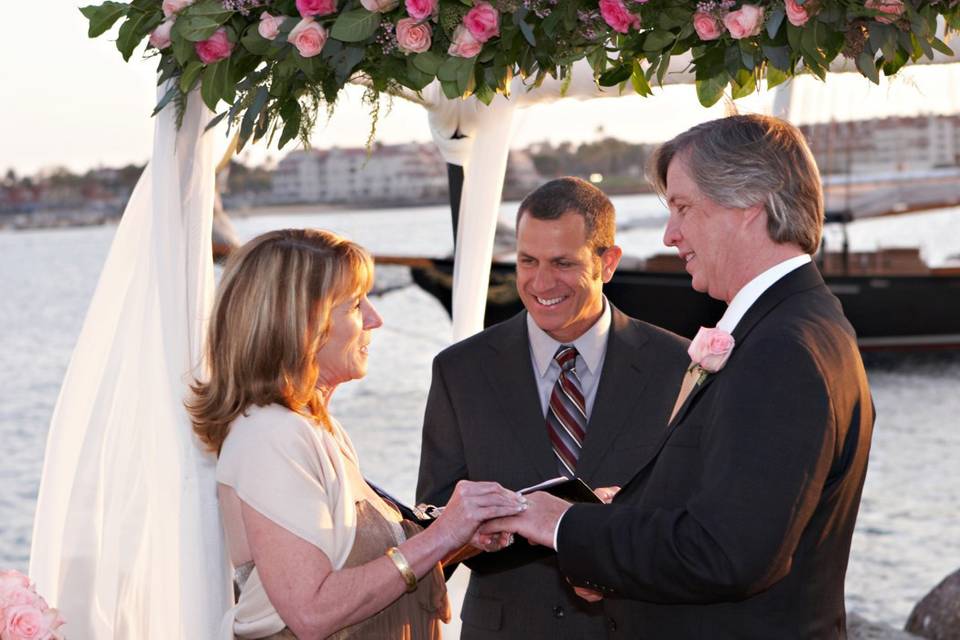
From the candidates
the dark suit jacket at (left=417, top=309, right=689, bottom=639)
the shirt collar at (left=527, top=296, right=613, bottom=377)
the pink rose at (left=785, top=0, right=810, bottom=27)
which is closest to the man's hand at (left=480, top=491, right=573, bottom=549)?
the dark suit jacket at (left=417, top=309, right=689, bottom=639)

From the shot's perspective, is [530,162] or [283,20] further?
[530,162]

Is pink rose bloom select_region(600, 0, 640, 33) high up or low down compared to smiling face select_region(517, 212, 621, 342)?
up

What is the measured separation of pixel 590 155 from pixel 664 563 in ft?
140

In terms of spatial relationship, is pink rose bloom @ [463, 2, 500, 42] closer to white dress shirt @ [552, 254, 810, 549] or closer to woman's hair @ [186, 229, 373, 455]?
woman's hair @ [186, 229, 373, 455]

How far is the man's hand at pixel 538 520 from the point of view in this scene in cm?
279

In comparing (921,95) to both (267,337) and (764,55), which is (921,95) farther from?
(267,337)

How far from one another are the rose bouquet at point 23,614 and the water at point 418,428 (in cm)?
206

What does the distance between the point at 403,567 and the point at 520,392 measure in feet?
3.19

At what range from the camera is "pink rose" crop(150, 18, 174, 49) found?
3.18 metres

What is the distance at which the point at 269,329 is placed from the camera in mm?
2936

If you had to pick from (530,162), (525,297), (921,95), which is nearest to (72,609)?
(525,297)

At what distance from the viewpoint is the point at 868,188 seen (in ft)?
116

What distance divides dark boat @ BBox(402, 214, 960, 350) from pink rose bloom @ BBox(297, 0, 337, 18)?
89.3ft

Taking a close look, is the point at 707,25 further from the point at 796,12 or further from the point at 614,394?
the point at 614,394
